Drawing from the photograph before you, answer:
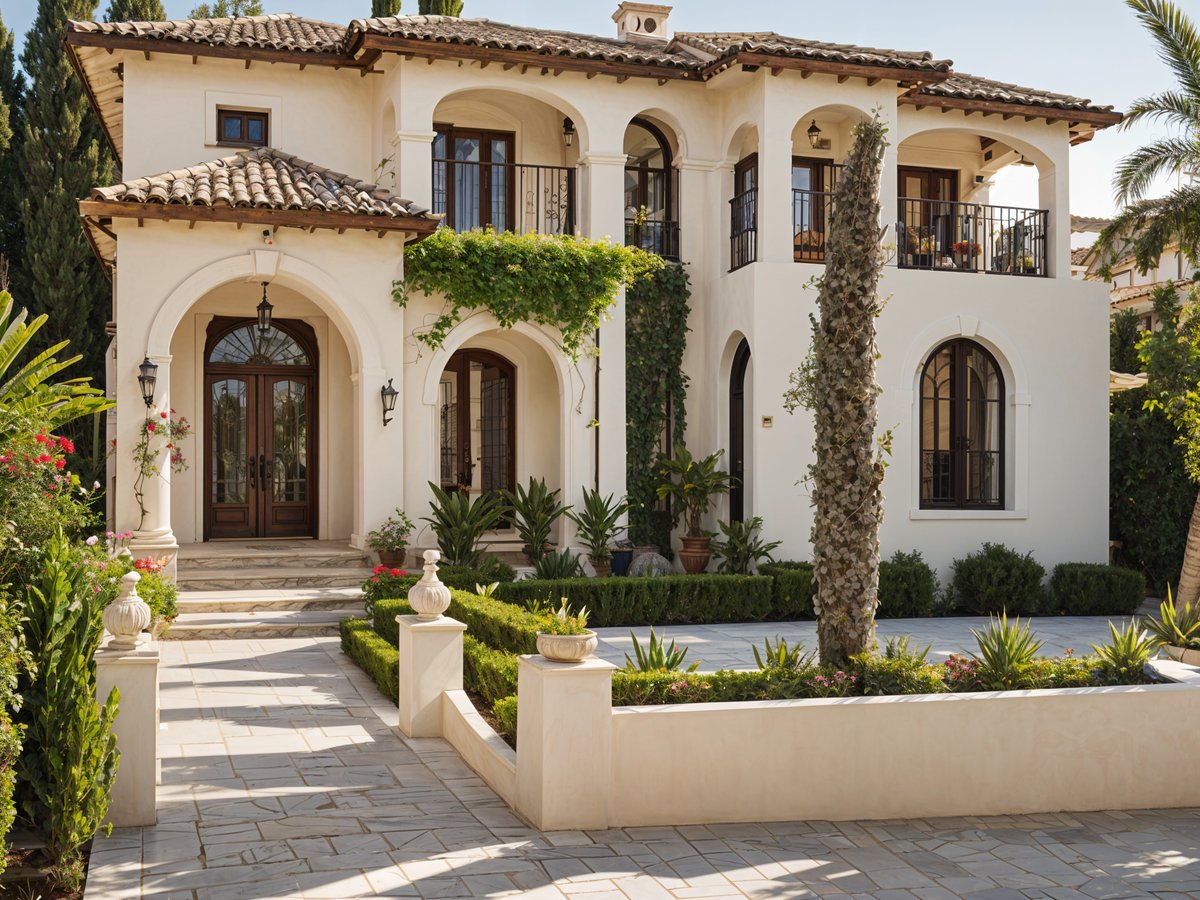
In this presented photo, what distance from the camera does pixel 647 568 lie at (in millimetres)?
16062

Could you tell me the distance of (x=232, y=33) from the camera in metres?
16.6

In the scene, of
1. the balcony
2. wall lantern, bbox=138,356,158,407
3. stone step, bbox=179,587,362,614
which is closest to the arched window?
the balcony

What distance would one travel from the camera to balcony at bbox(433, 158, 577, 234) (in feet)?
57.6

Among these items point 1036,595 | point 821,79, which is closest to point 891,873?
point 1036,595

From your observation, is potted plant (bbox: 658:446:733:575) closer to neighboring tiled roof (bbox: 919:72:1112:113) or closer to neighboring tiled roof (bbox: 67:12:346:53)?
neighboring tiled roof (bbox: 919:72:1112:113)

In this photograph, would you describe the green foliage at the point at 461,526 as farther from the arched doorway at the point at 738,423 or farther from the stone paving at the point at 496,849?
the stone paving at the point at 496,849

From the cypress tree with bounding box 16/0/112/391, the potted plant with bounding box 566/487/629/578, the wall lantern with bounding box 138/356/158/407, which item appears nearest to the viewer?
the wall lantern with bounding box 138/356/158/407

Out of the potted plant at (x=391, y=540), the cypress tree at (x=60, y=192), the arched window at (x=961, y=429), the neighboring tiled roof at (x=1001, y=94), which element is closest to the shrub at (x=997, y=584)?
the arched window at (x=961, y=429)

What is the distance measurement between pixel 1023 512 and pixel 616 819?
41.4 feet

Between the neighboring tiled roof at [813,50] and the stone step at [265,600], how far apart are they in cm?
886

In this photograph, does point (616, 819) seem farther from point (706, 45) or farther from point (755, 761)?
point (706, 45)

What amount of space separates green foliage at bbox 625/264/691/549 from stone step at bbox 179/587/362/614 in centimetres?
469

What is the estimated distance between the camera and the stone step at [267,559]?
15055 mm

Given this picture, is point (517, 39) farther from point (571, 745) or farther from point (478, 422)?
point (571, 745)
